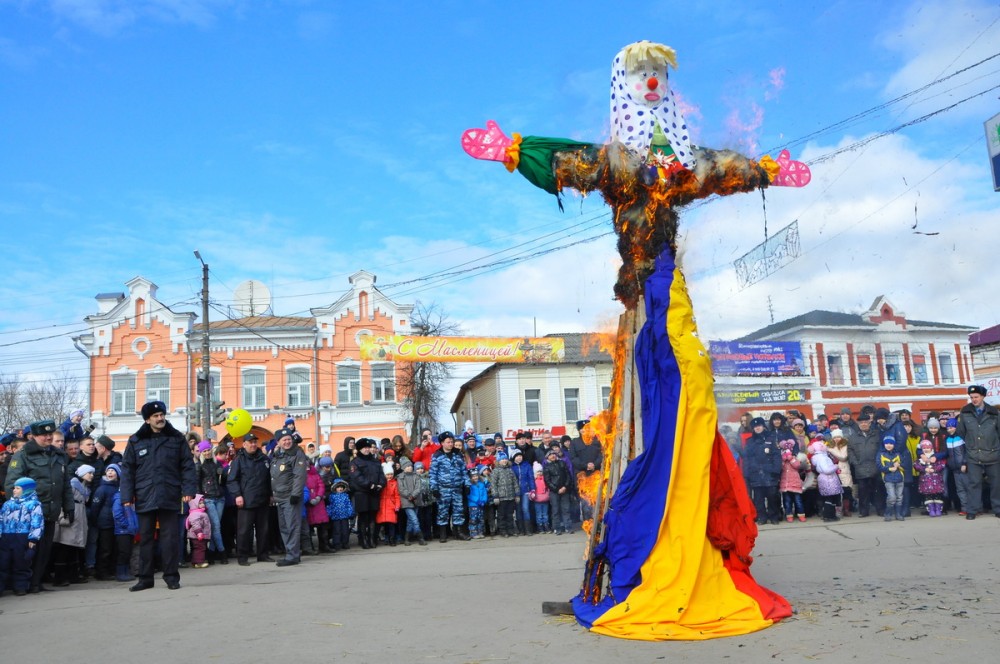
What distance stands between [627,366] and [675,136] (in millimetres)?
1807

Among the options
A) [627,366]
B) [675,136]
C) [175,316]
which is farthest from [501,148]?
[175,316]

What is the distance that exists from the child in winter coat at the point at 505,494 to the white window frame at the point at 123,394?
82.8 ft

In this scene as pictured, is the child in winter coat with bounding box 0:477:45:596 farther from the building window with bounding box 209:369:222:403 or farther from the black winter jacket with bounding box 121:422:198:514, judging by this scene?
the building window with bounding box 209:369:222:403

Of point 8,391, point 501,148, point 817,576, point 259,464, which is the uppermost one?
point 8,391

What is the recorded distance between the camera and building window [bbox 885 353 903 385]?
3825 centimetres

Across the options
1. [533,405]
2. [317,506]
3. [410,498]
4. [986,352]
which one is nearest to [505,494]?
[410,498]

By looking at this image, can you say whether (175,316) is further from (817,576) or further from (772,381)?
(817,576)

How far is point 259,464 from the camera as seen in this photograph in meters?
10.1

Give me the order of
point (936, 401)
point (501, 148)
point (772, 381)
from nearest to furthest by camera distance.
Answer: point (501, 148) → point (772, 381) → point (936, 401)

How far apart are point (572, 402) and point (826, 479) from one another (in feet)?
81.9

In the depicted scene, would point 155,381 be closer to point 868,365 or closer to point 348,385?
point 348,385

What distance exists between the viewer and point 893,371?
38469 mm

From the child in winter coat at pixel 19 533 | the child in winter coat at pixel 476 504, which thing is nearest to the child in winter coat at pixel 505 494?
the child in winter coat at pixel 476 504

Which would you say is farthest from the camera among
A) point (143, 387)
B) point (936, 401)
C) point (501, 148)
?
point (936, 401)
